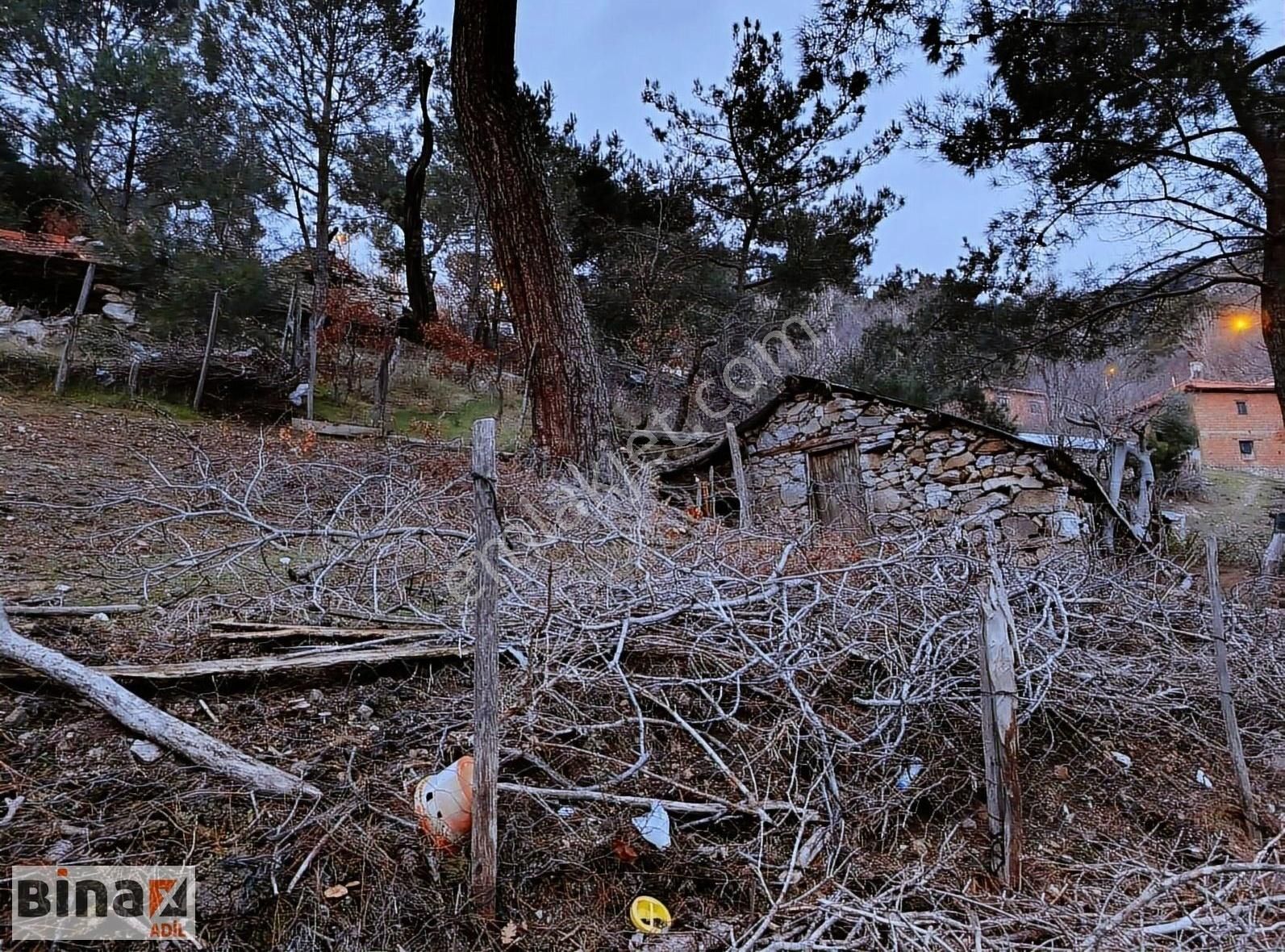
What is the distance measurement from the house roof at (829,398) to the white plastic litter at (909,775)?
5.45 m

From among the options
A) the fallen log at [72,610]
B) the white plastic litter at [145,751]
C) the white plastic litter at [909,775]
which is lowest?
the white plastic litter at [909,775]

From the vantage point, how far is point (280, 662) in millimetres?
2359

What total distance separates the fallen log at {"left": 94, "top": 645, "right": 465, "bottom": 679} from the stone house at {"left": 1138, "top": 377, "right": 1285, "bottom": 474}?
25643mm

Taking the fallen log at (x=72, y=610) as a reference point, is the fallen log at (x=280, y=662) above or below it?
below

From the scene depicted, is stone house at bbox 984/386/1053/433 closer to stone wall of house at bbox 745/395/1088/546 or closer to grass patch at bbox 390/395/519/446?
A: stone wall of house at bbox 745/395/1088/546

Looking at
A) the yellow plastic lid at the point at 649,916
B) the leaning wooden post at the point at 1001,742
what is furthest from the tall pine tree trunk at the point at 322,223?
the leaning wooden post at the point at 1001,742

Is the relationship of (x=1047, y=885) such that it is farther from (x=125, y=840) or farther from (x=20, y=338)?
(x=20, y=338)

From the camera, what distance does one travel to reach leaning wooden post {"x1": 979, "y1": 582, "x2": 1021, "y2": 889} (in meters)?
1.88

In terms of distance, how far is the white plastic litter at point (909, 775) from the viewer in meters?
2.21

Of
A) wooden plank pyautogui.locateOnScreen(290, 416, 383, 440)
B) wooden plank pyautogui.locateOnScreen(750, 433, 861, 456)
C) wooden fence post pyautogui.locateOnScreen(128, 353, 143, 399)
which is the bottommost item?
wooden plank pyautogui.locateOnScreen(750, 433, 861, 456)

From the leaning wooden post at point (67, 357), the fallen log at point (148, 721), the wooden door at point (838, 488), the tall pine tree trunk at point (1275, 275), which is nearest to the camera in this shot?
the fallen log at point (148, 721)

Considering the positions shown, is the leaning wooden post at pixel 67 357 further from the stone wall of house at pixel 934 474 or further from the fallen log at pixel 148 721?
the stone wall of house at pixel 934 474

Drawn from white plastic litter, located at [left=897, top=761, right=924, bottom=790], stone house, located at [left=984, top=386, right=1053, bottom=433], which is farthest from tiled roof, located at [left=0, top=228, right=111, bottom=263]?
stone house, located at [left=984, top=386, right=1053, bottom=433]

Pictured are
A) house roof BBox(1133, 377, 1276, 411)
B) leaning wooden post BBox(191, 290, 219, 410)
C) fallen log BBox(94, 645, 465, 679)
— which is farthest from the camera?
house roof BBox(1133, 377, 1276, 411)
